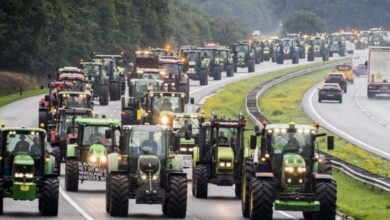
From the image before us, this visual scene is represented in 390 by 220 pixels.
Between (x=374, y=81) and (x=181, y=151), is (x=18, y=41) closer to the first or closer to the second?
(x=374, y=81)

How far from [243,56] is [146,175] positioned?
97.3 metres

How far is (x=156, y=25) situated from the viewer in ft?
→ 508

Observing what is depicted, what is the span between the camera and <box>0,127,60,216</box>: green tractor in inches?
1564

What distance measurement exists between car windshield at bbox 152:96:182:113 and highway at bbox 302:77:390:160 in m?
10.4

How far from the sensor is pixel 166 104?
6850cm

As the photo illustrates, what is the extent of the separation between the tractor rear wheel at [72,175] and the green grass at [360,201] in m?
8.79

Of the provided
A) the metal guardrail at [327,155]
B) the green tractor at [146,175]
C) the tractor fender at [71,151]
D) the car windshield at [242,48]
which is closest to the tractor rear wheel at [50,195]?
the green tractor at [146,175]

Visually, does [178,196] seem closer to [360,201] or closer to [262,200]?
[262,200]

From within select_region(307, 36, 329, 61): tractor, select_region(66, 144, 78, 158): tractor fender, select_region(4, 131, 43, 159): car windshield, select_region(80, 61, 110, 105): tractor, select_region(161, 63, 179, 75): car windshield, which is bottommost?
select_region(66, 144, 78, 158): tractor fender

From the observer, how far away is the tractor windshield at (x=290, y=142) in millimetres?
39188

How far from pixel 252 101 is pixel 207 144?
5850 centimetres

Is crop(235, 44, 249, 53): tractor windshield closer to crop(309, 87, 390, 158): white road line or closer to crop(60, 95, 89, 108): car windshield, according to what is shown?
crop(309, 87, 390, 158): white road line

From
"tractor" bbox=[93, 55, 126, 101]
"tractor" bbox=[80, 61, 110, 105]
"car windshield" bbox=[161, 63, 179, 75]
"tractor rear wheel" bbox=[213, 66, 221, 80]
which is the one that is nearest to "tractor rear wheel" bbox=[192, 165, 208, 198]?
"tractor" bbox=[80, 61, 110, 105]

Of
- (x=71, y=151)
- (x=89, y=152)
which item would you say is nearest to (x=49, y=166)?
(x=89, y=152)
